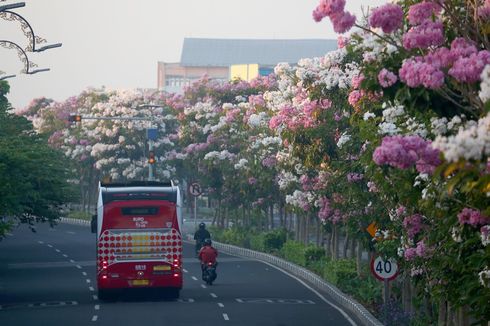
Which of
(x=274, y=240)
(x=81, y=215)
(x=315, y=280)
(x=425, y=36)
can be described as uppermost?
(x=425, y=36)

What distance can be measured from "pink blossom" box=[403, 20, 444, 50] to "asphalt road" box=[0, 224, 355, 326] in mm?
18107

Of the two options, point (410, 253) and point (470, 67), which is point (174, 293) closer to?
point (410, 253)

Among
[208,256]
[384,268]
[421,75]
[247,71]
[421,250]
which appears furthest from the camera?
[247,71]

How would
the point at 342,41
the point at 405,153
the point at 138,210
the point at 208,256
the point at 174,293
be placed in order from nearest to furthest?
1. the point at 405,153
2. the point at 342,41
3. the point at 138,210
4. the point at 174,293
5. the point at 208,256

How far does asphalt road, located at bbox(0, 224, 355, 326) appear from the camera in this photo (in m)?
34.8

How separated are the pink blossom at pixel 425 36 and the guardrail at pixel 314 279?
17.0 meters

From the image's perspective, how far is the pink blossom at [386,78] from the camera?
628 inches

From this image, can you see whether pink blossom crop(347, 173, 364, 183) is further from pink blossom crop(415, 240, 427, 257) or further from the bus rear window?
pink blossom crop(415, 240, 427, 257)

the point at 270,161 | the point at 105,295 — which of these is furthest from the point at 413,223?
the point at 270,161

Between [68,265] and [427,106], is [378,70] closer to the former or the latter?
[427,106]

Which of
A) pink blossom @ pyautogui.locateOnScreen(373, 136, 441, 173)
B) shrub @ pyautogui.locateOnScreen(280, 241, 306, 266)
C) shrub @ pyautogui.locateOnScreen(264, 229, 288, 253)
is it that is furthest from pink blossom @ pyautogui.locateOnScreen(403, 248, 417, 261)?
shrub @ pyautogui.locateOnScreen(264, 229, 288, 253)

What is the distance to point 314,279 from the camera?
47.9 m

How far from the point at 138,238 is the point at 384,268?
9174mm

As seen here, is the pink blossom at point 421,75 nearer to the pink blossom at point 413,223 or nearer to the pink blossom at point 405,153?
the pink blossom at point 405,153
